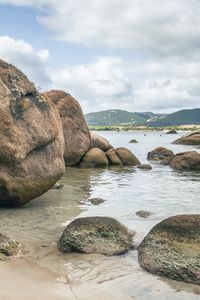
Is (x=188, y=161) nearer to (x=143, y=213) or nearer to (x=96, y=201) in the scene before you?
(x=96, y=201)

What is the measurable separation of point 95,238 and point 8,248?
2.24m

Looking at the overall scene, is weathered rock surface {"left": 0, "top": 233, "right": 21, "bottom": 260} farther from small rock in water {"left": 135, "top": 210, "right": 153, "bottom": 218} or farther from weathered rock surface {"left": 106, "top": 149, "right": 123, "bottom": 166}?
weathered rock surface {"left": 106, "top": 149, "right": 123, "bottom": 166}

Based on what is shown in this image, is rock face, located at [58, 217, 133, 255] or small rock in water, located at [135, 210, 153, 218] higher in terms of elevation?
rock face, located at [58, 217, 133, 255]

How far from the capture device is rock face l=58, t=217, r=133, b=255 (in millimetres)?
10922

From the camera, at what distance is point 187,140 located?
69875mm

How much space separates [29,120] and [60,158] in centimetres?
239

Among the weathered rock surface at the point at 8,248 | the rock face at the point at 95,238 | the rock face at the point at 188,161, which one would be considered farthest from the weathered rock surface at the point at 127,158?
the weathered rock surface at the point at 8,248

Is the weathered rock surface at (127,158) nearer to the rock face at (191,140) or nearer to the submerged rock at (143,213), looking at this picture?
the submerged rock at (143,213)

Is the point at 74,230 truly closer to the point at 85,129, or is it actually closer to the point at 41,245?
the point at 41,245

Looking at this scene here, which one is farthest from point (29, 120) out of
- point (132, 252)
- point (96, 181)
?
point (96, 181)

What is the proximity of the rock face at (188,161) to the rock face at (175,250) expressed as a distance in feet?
76.8

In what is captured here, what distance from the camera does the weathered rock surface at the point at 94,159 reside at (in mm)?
33375

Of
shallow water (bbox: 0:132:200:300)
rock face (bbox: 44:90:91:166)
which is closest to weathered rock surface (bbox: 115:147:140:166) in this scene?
rock face (bbox: 44:90:91:166)

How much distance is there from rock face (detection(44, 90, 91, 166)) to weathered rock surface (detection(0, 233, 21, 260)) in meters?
22.2
